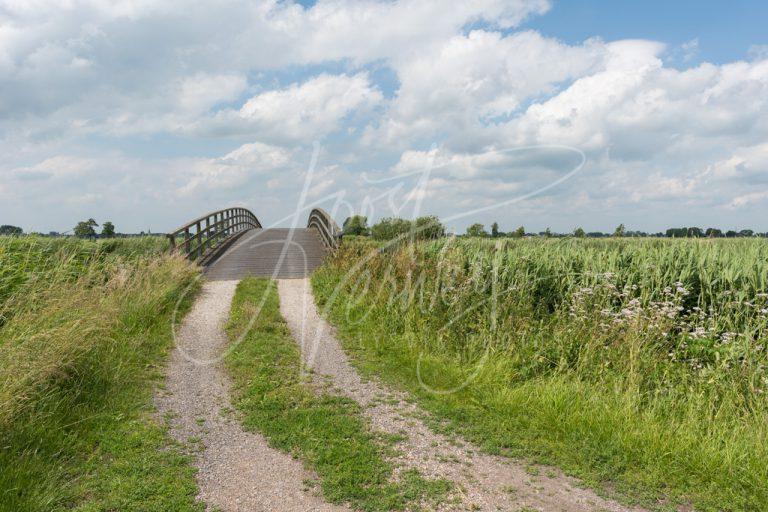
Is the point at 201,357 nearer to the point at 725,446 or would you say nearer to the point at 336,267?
the point at 336,267

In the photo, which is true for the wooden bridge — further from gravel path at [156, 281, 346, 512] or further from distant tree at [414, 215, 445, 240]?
gravel path at [156, 281, 346, 512]

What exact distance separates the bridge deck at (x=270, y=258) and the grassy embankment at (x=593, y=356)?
590cm

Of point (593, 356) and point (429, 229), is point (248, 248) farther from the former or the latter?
point (593, 356)

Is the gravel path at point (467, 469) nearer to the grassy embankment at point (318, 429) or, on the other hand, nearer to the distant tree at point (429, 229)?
the grassy embankment at point (318, 429)

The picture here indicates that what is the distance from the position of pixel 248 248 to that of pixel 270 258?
332 centimetres

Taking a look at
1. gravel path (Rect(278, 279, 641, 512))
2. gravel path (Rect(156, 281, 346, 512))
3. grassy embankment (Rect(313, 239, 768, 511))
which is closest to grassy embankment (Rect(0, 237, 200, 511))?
gravel path (Rect(156, 281, 346, 512))

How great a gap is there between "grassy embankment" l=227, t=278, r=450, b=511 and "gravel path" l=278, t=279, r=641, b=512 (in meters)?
0.22

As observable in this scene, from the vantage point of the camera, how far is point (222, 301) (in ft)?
47.3

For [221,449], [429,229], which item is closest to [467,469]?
[221,449]

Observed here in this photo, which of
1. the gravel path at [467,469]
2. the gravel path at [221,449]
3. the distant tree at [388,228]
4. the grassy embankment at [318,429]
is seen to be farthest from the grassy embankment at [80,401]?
the distant tree at [388,228]

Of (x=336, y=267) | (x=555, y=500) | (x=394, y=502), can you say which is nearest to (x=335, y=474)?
(x=394, y=502)

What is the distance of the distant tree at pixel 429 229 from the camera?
16.3 meters

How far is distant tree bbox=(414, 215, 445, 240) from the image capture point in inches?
641

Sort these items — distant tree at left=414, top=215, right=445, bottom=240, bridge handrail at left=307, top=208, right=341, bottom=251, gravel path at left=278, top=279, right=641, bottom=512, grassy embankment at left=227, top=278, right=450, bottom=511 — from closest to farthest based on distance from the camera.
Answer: gravel path at left=278, top=279, right=641, bottom=512 < grassy embankment at left=227, top=278, right=450, bottom=511 < distant tree at left=414, top=215, right=445, bottom=240 < bridge handrail at left=307, top=208, right=341, bottom=251
